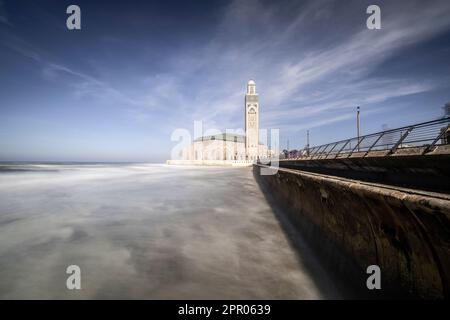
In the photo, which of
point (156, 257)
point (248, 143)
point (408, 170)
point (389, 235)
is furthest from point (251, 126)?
point (389, 235)

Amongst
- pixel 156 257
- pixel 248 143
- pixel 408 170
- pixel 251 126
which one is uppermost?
pixel 251 126

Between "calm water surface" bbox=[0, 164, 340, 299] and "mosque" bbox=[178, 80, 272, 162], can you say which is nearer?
"calm water surface" bbox=[0, 164, 340, 299]

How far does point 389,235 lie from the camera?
319 cm

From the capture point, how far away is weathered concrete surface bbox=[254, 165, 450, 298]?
2.39m

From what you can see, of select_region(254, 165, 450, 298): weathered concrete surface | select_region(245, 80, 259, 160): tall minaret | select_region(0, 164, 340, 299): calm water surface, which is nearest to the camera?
select_region(254, 165, 450, 298): weathered concrete surface

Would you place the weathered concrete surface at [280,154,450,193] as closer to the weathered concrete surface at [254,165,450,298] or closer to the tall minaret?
the weathered concrete surface at [254,165,450,298]

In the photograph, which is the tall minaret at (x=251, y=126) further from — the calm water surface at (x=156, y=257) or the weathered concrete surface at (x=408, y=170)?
the calm water surface at (x=156, y=257)

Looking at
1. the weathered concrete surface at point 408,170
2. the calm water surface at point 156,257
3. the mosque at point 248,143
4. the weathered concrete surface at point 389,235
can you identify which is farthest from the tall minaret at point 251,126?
the weathered concrete surface at point 389,235

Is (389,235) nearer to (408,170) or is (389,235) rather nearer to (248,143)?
(408,170)

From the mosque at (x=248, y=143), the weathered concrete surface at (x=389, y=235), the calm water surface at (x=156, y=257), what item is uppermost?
the mosque at (x=248, y=143)

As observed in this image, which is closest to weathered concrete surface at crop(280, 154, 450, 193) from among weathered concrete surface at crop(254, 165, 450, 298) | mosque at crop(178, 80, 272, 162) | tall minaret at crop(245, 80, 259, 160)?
weathered concrete surface at crop(254, 165, 450, 298)

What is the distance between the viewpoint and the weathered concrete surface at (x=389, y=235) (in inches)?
94.1

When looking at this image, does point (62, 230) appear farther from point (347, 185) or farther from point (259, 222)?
point (347, 185)
